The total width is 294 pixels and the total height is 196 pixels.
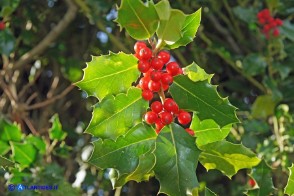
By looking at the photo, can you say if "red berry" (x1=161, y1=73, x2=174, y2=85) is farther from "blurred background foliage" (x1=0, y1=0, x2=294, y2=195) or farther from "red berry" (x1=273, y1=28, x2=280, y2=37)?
"red berry" (x1=273, y1=28, x2=280, y2=37)

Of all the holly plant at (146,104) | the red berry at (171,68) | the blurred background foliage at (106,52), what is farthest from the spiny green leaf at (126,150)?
the blurred background foliage at (106,52)

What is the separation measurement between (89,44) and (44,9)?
0.99 ft

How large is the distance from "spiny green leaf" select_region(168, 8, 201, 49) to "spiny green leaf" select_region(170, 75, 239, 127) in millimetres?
78

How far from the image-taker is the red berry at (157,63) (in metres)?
0.84

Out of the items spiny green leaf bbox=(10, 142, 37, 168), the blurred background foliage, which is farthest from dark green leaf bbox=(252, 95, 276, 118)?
spiny green leaf bbox=(10, 142, 37, 168)

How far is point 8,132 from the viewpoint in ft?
4.71

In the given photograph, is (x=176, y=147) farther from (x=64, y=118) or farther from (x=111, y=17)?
(x=64, y=118)

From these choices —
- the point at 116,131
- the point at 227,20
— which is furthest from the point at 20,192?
the point at 227,20

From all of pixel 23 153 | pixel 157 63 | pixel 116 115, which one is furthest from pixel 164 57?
pixel 23 153

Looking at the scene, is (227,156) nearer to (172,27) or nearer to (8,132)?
(172,27)

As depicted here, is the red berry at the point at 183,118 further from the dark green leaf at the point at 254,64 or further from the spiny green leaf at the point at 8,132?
the dark green leaf at the point at 254,64

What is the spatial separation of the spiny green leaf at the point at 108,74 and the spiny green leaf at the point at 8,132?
0.63 metres

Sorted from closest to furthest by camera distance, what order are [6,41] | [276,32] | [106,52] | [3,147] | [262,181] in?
[262,181]
[3,147]
[6,41]
[276,32]
[106,52]

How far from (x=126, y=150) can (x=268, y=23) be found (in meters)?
1.39
